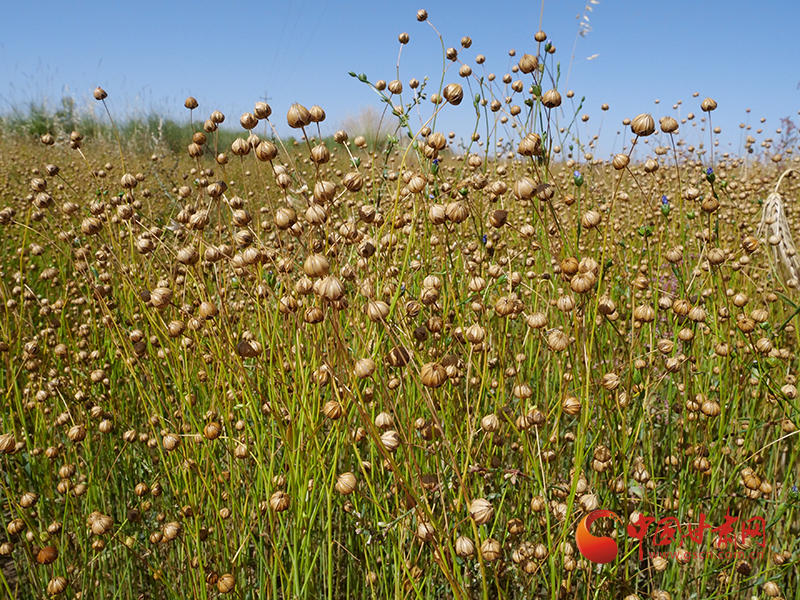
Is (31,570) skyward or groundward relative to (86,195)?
groundward

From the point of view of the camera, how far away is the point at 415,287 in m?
1.65

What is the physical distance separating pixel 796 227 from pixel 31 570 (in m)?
3.39

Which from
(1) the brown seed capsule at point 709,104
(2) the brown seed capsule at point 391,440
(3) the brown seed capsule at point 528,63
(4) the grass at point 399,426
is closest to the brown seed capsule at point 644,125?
(4) the grass at point 399,426

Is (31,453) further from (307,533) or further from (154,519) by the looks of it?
(307,533)

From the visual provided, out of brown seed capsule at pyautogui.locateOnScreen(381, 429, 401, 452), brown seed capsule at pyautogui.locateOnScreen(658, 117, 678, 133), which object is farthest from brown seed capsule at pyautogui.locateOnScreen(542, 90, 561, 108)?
brown seed capsule at pyautogui.locateOnScreen(381, 429, 401, 452)

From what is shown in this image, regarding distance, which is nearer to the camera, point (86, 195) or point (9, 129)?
point (86, 195)

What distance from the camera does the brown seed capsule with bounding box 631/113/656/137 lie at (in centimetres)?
101

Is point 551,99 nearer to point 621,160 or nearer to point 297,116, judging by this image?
point 621,160

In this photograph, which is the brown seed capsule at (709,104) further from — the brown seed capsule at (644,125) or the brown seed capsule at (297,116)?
the brown seed capsule at (297,116)

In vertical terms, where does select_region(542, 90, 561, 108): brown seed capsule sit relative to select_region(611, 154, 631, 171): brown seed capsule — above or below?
above

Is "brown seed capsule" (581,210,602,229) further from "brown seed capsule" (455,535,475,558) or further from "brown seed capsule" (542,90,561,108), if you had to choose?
"brown seed capsule" (455,535,475,558)

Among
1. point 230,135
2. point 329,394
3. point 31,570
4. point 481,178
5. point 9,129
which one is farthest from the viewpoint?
point 230,135

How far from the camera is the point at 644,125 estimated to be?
102cm

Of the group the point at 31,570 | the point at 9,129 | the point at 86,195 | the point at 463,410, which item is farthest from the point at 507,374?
the point at 9,129
